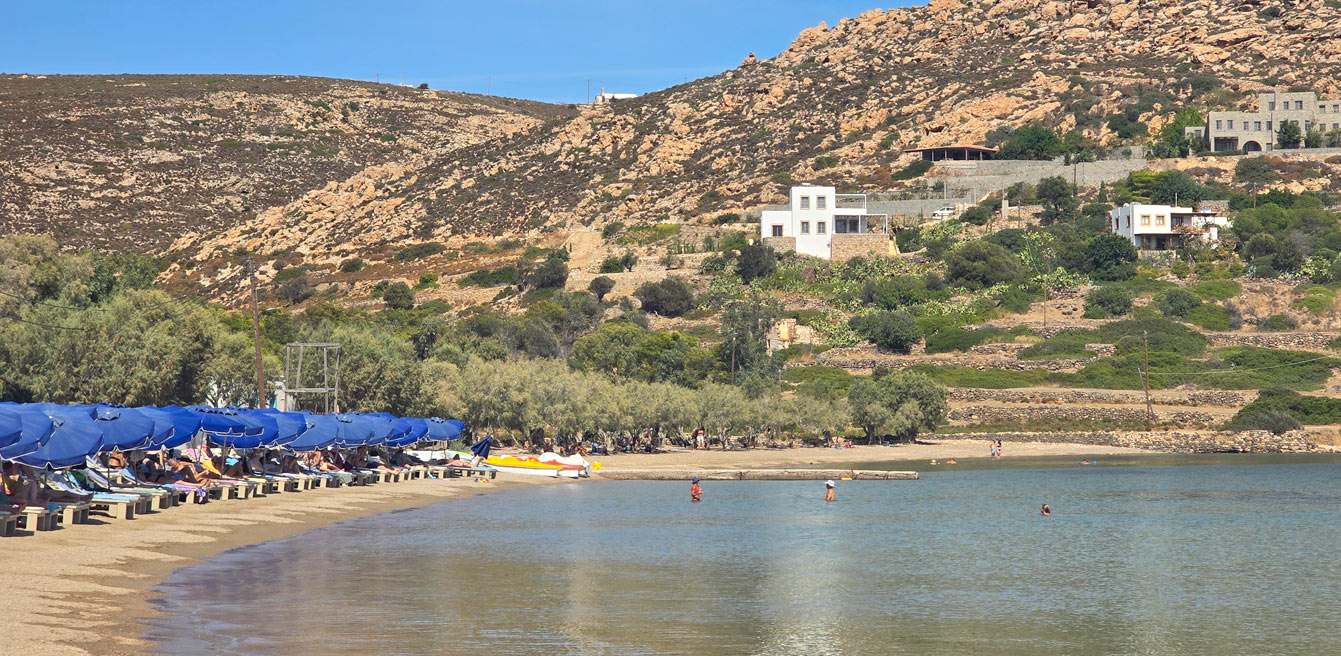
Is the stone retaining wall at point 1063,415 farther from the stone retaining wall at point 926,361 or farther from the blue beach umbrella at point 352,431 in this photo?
the blue beach umbrella at point 352,431

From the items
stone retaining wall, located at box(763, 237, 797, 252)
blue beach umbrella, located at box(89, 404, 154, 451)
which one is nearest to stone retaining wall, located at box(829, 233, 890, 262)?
stone retaining wall, located at box(763, 237, 797, 252)

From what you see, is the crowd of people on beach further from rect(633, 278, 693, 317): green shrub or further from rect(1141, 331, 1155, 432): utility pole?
rect(633, 278, 693, 317): green shrub

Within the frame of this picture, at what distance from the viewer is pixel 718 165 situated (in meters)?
132

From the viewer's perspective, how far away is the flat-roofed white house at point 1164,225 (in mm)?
99938

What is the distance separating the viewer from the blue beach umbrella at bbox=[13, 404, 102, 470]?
2422 centimetres

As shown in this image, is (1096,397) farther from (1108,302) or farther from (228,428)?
(228,428)

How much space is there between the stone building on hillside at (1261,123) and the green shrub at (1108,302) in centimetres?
3609

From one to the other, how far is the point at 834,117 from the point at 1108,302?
179 ft

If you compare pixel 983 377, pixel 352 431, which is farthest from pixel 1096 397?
pixel 352 431

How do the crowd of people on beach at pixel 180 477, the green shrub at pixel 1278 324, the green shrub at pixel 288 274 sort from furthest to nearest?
the green shrub at pixel 288 274 → the green shrub at pixel 1278 324 → the crowd of people on beach at pixel 180 477

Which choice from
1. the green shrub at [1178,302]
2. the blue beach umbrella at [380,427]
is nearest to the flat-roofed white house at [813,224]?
the green shrub at [1178,302]

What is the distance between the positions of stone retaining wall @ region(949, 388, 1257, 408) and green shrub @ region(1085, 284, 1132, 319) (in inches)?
488

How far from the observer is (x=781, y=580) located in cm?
2666

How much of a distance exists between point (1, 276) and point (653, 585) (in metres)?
37.4
